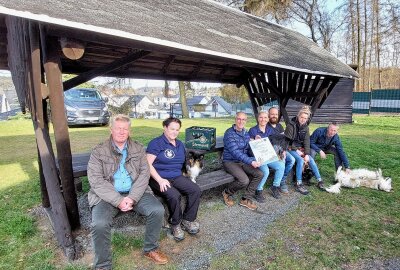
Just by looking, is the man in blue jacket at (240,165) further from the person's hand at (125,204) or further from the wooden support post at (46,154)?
the wooden support post at (46,154)

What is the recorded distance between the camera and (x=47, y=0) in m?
2.59

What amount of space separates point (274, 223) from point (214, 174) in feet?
3.99

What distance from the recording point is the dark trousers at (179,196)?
11.6 feet

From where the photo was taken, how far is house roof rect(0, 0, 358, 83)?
2.50 m

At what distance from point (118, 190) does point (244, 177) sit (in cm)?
211

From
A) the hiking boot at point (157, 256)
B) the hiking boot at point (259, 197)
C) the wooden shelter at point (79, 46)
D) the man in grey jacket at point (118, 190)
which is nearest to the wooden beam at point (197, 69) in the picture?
the wooden shelter at point (79, 46)

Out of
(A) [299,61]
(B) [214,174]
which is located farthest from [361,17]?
(B) [214,174]

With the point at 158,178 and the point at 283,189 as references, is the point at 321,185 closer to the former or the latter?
the point at 283,189

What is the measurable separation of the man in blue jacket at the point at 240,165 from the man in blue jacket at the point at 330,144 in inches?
70.6

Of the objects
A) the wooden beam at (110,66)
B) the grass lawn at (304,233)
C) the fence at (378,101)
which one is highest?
the wooden beam at (110,66)

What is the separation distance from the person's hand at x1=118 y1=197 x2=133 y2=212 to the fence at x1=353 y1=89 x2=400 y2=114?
2409 centimetres

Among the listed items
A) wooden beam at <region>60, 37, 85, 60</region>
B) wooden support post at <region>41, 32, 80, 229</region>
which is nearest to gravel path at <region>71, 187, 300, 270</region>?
wooden support post at <region>41, 32, 80, 229</region>

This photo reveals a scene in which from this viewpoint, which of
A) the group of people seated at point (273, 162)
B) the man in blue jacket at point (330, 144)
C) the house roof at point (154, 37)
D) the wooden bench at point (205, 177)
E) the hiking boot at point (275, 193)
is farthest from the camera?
the man in blue jacket at point (330, 144)

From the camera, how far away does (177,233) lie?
3.55 metres
